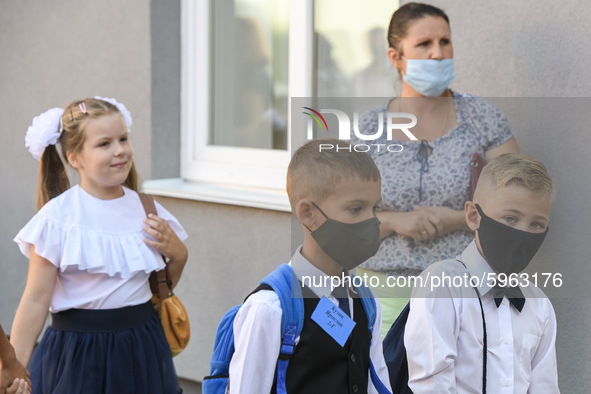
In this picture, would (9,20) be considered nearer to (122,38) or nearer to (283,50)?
(122,38)

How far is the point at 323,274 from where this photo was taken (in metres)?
2.09

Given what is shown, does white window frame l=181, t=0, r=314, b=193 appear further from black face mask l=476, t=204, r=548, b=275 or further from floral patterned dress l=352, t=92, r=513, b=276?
black face mask l=476, t=204, r=548, b=275

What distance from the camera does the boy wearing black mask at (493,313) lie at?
2043 millimetres

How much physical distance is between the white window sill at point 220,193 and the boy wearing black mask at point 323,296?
201 cm

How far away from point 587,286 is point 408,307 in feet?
4.45

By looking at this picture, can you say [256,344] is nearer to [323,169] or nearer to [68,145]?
[323,169]

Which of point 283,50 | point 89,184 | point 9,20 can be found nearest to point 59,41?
point 9,20

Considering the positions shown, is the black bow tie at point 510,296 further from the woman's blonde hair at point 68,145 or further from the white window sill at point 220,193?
the white window sill at point 220,193

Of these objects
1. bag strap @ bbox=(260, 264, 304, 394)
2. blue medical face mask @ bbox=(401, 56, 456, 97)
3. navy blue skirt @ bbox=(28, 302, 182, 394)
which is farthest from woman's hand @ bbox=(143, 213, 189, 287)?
bag strap @ bbox=(260, 264, 304, 394)

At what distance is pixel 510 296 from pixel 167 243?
163cm

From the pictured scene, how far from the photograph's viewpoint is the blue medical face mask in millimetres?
2875

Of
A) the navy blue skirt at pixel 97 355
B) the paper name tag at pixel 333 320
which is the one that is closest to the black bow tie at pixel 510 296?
the paper name tag at pixel 333 320

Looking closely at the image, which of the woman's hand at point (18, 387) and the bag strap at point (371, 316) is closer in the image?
the bag strap at point (371, 316)

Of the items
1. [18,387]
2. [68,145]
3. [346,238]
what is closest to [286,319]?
[346,238]
